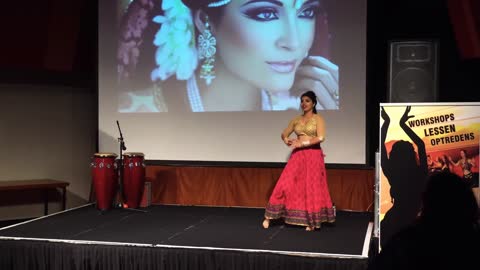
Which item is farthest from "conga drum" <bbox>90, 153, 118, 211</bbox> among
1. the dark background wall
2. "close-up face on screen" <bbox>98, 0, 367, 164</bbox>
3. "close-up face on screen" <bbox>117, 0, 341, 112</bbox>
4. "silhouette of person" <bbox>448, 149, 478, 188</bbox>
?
"silhouette of person" <bbox>448, 149, 478, 188</bbox>

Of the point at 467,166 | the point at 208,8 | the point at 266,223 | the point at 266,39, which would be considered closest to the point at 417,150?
the point at 467,166

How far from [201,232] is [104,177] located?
1396mm

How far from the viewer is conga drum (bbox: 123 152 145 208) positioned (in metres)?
4.84

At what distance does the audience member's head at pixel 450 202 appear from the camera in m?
1.45

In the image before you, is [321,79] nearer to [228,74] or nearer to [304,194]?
[228,74]

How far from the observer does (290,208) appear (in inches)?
151

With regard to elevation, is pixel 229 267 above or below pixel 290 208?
below

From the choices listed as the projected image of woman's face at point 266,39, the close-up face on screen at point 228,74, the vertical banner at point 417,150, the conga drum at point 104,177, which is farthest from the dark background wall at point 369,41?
the conga drum at point 104,177

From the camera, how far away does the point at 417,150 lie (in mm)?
3064

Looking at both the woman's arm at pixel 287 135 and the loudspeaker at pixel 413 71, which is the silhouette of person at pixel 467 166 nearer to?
the loudspeaker at pixel 413 71

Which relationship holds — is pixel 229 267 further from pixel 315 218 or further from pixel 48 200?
pixel 48 200

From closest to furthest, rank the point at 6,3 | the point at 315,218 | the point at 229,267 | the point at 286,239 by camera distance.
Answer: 1. the point at 229,267
2. the point at 286,239
3. the point at 315,218
4. the point at 6,3

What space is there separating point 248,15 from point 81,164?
2.63 meters

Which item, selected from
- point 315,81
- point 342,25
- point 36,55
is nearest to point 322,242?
point 315,81
